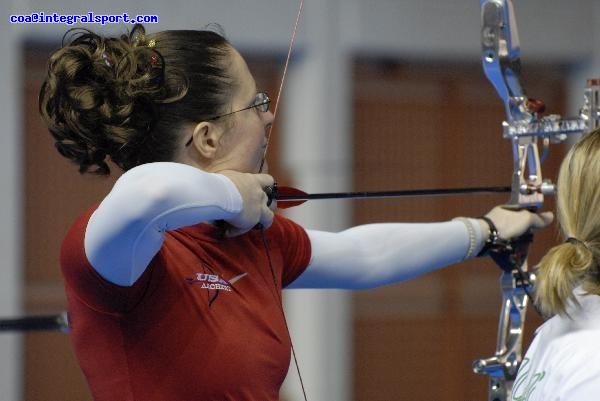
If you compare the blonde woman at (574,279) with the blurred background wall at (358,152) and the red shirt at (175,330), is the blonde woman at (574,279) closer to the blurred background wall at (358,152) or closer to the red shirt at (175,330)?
the red shirt at (175,330)

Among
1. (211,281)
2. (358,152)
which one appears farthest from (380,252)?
(358,152)

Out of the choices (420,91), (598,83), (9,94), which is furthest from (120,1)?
(598,83)

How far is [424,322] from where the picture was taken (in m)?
4.32

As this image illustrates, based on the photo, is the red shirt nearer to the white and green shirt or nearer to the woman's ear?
Result: the woman's ear

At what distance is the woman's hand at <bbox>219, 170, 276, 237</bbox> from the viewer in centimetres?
118

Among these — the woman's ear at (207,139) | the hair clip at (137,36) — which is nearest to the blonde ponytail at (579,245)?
the woman's ear at (207,139)

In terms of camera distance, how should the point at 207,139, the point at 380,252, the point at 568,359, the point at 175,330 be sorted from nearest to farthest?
the point at 568,359
the point at 175,330
the point at 207,139
the point at 380,252

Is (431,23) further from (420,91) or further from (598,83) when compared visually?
(598,83)

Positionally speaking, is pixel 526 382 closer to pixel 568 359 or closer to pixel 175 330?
pixel 568 359

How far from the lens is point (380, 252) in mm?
1556

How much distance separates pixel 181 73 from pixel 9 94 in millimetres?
2417

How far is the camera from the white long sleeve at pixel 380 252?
1491 millimetres

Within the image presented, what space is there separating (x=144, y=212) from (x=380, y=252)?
1.91 ft

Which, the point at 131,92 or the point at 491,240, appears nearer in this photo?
the point at 131,92
